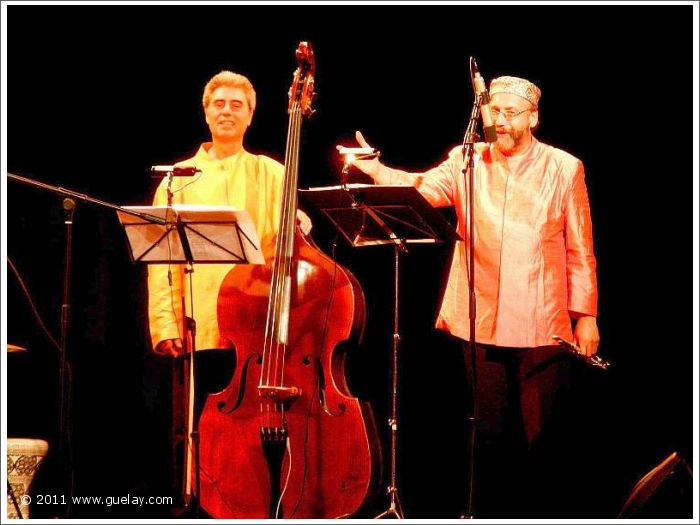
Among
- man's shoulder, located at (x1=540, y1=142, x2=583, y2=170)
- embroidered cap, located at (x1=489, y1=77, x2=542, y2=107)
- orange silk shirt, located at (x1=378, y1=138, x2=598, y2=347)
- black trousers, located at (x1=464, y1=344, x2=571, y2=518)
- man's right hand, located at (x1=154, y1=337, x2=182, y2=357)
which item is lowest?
black trousers, located at (x1=464, y1=344, x2=571, y2=518)

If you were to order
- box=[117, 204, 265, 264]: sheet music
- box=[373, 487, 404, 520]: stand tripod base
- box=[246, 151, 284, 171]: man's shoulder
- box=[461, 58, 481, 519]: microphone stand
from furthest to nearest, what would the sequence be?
box=[246, 151, 284, 171]: man's shoulder
box=[373, 487, 404, 520]: stand tripod base
box=[117, 204, 265, 264]: sheet music
box=[461, 58, 481, 519]: microphone stand

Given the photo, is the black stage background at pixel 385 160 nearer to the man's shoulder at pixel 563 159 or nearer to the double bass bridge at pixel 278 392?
the man's shoulder at pixel 563 159

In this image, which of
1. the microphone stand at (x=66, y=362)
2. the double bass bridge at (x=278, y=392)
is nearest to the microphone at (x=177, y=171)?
the microphone stand at (x=66, y=362)

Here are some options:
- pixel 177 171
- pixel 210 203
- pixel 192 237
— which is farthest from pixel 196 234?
pixel 210 203

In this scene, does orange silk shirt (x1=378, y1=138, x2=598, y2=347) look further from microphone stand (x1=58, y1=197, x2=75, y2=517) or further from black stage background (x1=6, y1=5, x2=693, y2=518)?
Answer: microphone stand (x1=58, y1=197, x2=75, y2=517)

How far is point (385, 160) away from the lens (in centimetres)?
425

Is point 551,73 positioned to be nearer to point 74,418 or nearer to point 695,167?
point 695,167

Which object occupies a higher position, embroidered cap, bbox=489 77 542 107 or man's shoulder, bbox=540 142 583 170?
embroidered cap, bbox=489 77 542 107

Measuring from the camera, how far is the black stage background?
4012mm

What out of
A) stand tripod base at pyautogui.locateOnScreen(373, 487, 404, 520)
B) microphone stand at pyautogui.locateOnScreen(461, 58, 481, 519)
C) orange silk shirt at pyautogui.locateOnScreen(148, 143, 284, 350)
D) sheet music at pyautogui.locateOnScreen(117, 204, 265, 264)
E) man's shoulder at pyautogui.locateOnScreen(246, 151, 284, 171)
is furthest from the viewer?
man's shoulder at pyautogui.locateOnScreen(246, 151, 284, 171)

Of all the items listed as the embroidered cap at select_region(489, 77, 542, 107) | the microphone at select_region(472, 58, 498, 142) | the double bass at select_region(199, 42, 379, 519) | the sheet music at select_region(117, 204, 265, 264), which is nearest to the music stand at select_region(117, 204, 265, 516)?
the sheet music at select_region(117, 204, 265, 264)

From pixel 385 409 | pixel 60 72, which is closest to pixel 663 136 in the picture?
pixel 385 409

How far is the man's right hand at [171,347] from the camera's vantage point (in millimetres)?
3844

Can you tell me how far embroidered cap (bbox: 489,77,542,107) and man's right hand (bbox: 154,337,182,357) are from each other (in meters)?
1.75
